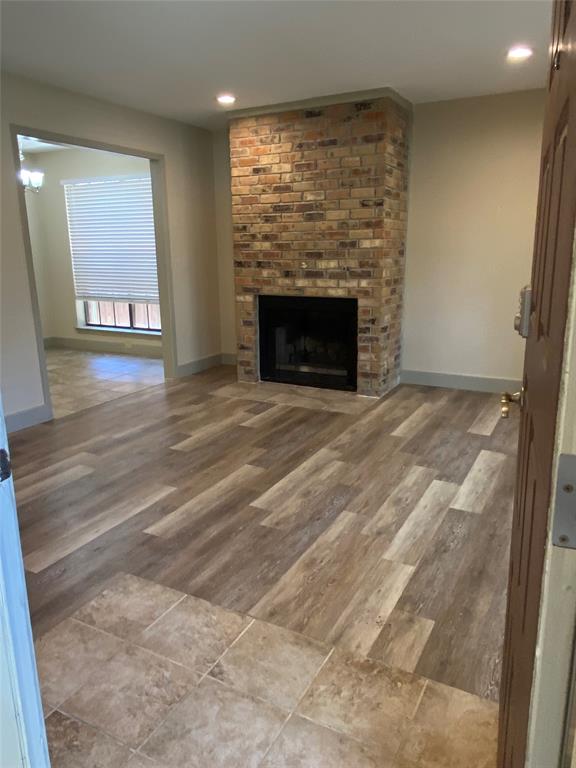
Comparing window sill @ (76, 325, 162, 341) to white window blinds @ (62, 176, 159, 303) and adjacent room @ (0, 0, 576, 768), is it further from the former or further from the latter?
white window blinds @ (62, 176, 159, 303)

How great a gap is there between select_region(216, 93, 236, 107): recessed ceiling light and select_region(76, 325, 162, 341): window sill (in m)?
3.17

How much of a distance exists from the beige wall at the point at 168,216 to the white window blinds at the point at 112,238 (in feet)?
3.43

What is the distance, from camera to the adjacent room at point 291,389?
48.4 inches

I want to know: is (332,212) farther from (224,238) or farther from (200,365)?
(200,365)

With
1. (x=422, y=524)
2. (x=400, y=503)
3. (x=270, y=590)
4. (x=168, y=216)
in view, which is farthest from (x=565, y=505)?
(x=168, y=216)

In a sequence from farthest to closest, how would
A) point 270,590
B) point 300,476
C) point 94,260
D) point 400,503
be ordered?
1. point 94,260
2. point 300,476
3. point 400,503
4. point 270,590

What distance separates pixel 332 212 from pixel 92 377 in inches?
126

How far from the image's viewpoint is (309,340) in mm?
5301

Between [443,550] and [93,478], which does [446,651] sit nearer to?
[443,550]

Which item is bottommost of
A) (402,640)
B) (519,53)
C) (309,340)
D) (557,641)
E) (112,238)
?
(402,640)

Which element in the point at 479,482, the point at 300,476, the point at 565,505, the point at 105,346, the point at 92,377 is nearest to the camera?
the point at 565,505

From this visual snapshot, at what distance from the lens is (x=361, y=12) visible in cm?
284

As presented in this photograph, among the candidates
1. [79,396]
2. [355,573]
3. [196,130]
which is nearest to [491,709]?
[355,573]

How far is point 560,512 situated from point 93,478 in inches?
124
